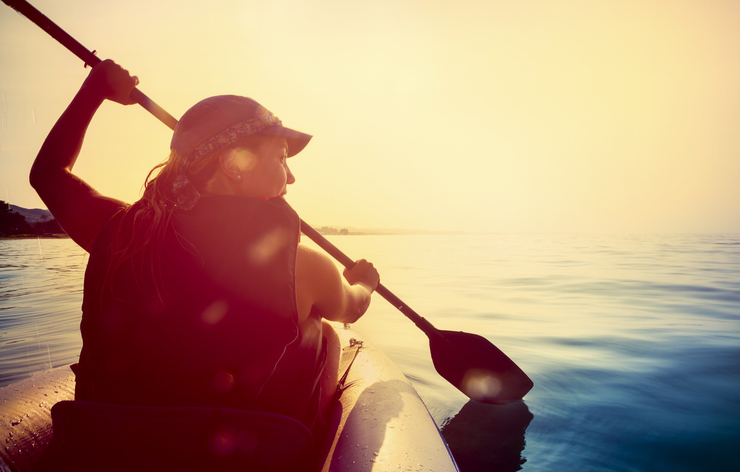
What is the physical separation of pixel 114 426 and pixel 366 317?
652 cm

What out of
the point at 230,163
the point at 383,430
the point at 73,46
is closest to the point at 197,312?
the point at 230,163

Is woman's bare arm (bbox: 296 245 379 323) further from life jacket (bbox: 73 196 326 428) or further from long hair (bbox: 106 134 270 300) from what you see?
long hair (bbox: 106 134 270 300)

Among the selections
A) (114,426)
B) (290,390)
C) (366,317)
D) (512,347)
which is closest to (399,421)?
(290,390)

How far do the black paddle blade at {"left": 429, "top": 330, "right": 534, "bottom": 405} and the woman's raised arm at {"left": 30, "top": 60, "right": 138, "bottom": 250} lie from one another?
121 inches

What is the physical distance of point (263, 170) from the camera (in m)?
1.42

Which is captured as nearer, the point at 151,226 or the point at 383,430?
the point at 151,226

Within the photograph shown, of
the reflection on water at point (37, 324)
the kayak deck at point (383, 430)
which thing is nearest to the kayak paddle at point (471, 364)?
the kayak deck at point (383, 430)

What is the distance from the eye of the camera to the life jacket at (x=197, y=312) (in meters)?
1.02

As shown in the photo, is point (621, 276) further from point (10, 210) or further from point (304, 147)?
point (10, 210)

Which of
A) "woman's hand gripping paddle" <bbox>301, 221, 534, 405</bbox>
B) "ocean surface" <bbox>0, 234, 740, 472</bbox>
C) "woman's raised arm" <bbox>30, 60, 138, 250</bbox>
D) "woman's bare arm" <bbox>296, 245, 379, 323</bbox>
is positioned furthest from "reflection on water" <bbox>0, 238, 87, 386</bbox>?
"woman's bare arm" <bbox>296, 245, 379, 323</bbox>

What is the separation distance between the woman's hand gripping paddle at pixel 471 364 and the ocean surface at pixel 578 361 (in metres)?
0.15

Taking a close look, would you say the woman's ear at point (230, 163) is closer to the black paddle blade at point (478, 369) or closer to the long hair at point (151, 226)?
the long hair at point (151, 226)

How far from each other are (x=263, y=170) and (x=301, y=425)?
918mm

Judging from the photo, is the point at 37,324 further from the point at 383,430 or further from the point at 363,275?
the point at 383,430
